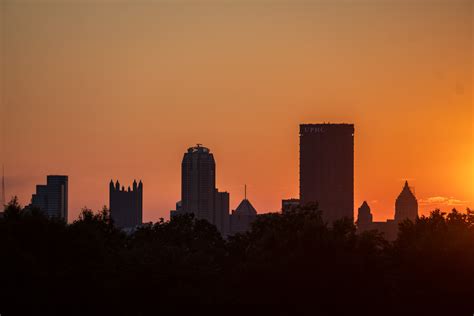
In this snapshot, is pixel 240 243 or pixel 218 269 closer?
pixel 218 269

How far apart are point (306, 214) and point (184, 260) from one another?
30084 millimetres

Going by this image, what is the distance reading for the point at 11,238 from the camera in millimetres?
68250

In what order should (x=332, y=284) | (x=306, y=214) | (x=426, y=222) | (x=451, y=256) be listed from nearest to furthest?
(x=332, y=284)
(x=451, y=256)
(x=426, y=222)
(x=306, y=214)

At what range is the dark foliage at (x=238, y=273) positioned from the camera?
217 feet

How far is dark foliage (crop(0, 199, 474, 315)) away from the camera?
6625 centimetres

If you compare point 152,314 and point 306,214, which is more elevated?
point 306,214

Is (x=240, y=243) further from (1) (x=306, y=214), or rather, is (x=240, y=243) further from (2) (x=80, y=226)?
(2) (x=80, y=226)

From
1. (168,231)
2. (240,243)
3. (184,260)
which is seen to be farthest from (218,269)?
(168,231)

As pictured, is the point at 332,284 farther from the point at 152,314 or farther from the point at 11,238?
the point at 11,238

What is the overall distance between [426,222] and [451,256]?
15.0m

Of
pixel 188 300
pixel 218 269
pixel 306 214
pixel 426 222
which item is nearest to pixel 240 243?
pixel 306 214

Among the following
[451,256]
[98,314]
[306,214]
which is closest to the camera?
[98,314]

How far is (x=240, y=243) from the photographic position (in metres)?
98.6

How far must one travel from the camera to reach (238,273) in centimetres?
7450
